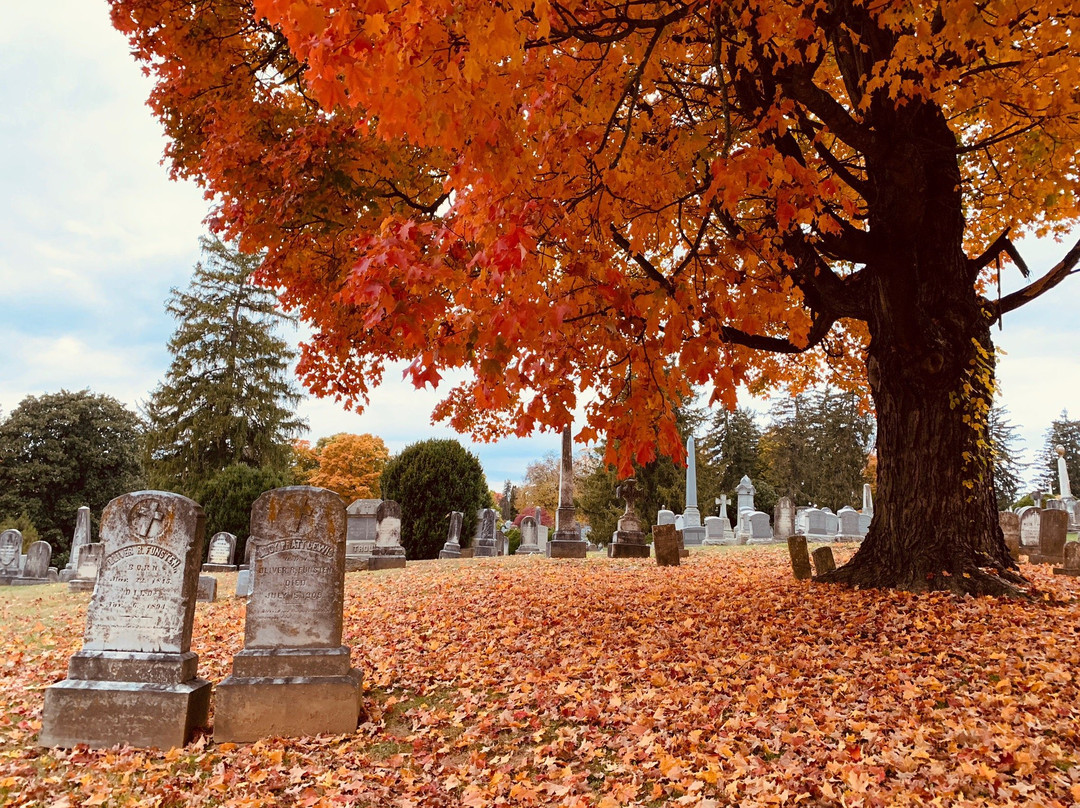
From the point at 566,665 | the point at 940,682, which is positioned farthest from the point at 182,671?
the point at 940,682

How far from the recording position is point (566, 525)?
1644 cm


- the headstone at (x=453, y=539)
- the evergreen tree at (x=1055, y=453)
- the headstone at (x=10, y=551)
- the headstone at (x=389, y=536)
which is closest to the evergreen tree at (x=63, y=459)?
the headstone at (x=10, y=551)

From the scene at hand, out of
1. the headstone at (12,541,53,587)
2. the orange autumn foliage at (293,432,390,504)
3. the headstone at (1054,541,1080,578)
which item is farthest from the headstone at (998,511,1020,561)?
the orange autumn foliage at (293,432,390,504)

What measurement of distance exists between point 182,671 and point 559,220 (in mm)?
4492

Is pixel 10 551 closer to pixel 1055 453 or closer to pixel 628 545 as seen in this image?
pixel 628 545

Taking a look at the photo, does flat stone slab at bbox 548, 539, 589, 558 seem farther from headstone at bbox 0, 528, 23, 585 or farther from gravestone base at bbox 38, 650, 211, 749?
headstone at bbox 0, 528, 23, 585

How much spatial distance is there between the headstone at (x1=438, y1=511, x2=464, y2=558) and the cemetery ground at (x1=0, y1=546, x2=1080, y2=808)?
12.2 m

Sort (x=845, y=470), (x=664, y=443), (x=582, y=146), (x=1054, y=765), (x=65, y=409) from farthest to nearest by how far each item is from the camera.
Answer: (x=845, y=470) → (x=65, y=409) → (x=582, y=146) → (x=664, y=443) → (x=1054, y=765)

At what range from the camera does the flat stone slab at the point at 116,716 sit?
15.6 feet

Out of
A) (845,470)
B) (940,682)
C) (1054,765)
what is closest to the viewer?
(1054,765)

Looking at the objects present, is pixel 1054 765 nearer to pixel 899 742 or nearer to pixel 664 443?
pixel 899 742

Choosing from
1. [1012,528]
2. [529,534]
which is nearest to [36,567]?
[529,534]

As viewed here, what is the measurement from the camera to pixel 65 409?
34562 millimetres

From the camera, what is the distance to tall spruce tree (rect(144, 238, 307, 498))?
31016mm
